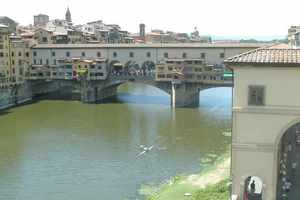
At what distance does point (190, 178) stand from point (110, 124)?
19.7m

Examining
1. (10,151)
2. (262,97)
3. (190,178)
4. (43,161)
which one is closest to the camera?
(262,97)

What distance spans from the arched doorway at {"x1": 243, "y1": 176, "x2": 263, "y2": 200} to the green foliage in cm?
174

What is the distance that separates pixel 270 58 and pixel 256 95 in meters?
1.32

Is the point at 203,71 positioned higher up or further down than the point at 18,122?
higher up

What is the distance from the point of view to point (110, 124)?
44.9 metres

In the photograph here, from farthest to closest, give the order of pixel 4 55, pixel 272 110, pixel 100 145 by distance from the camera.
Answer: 1. pixel 4 55
2. pixel 100 145
3. pixel 272 110

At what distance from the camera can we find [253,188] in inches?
742

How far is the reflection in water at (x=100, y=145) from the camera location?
2664 cm

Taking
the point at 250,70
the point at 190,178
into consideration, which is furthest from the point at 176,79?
the point at 250,70

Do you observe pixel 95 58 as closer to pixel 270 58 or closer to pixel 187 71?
pixel 187 71

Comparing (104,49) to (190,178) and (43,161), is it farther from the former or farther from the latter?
(190,178)

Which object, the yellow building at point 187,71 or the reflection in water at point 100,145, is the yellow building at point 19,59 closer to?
the reflection in water at point 100,145

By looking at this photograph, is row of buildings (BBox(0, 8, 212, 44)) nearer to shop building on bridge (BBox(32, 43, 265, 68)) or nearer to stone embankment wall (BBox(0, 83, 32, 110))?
shop building on bridge (BBox(32, 43, 265, 68))

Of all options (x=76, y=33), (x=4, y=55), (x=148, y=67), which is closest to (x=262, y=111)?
(x=4, y=55)
